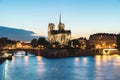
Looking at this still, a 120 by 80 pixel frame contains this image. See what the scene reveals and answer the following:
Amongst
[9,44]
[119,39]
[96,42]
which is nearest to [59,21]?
[96,42]

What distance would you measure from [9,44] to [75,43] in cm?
2060

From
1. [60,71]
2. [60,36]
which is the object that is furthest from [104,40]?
[60,71]

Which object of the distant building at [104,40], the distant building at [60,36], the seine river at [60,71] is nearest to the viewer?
the seine river at [60,71]

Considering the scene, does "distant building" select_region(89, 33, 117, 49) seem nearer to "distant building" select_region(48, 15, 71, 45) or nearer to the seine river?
"distant building" select_region(48, 15, 71, 45)

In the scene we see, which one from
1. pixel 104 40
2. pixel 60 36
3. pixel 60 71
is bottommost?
pixel 60 71

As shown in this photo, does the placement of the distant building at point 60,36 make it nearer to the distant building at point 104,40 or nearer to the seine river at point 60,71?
the distant building at point 104,40

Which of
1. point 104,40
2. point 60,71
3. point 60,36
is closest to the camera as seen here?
point 60,71

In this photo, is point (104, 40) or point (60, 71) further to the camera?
point (104, 40)

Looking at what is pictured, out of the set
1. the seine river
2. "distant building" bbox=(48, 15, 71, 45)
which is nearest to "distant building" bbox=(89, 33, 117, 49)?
"distant building" bbox=(48, 15, 71, 45)

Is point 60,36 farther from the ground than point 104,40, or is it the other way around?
point 60,36

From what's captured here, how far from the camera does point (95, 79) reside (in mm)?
39656

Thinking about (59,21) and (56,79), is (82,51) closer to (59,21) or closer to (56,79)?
(59,21)

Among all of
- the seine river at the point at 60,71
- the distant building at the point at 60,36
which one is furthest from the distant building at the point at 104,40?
the seine river at the point at 60,71

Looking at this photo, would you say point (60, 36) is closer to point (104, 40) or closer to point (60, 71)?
point (104, 40)
